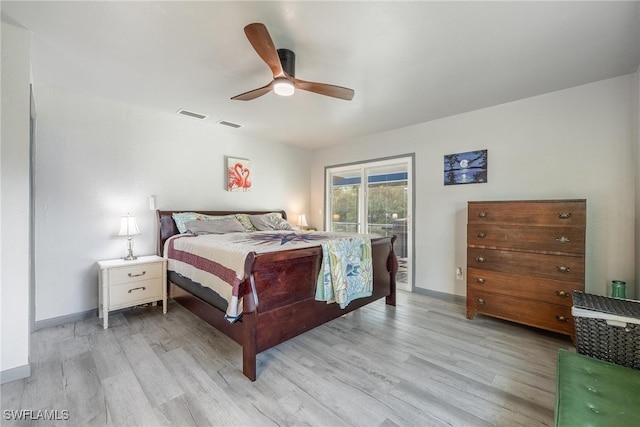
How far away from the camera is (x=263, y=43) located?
171 centimetres

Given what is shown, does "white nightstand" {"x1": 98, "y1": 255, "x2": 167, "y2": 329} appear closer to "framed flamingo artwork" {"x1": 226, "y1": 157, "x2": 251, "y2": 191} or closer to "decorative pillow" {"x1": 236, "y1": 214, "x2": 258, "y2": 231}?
"decorative pillow" {"x1": 236, "y1": 214, "x2": 258, "y2": 231}

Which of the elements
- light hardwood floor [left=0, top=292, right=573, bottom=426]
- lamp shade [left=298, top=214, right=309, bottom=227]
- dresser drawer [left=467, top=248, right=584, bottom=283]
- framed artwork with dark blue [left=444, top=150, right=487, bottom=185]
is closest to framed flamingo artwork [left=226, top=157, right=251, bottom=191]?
lamp shade [left=298, top=214, right=309, bottom=227]

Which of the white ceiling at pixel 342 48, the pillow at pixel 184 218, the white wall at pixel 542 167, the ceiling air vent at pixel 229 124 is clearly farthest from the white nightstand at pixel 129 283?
the white wall at pixel 542 167

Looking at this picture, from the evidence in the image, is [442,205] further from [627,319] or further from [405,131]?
[627,319]

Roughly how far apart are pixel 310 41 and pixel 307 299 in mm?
2113

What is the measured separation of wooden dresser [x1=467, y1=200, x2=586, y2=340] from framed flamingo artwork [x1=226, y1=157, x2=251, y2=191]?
338 cm

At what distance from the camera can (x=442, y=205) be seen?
3729 mm

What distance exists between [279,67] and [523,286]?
3094mm

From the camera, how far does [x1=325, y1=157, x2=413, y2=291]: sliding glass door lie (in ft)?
13.8

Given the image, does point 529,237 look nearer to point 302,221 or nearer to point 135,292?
point 302,221

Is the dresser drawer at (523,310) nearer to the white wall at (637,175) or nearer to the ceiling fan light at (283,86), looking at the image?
the white wall at (637,175)

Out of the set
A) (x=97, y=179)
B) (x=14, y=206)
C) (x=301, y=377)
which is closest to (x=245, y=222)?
(x=97, y=179)

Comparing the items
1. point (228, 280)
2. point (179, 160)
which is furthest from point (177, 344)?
point (179, 160)

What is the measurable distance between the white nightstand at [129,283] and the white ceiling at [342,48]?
1917 mm
